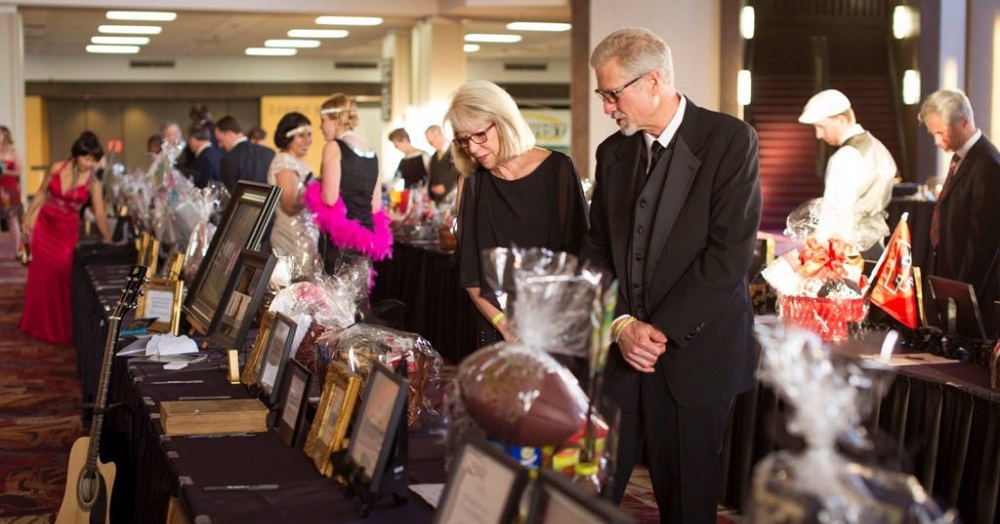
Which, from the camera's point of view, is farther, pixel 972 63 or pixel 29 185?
pixel 29 185

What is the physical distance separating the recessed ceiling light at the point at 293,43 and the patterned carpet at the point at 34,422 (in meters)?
9.72

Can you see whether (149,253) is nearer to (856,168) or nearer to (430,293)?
(430,293)

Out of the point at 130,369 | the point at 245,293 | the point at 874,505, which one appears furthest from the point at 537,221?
the point at 874,505

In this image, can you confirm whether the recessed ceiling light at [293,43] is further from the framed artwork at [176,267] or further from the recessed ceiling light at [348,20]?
the framed artwork at [176,267]

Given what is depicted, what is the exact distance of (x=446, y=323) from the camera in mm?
6945

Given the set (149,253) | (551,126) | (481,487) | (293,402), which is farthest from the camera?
(551,126)

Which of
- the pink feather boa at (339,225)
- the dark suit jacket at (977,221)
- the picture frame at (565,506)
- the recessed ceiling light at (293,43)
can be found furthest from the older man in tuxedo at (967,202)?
the recessed ceiling light at (293,43)

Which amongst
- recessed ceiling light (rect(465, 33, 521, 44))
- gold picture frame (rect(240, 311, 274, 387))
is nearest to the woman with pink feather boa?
gold picture frame (rect(240, 311, 274, 387))

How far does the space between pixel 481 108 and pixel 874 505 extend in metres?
1.72

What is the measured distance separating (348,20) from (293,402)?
12850 mm

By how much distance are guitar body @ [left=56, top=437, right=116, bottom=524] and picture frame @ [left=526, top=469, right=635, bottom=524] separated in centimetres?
180

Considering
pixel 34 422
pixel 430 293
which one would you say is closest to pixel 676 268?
pixel 34 422

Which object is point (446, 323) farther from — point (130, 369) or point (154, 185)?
point (130, 369)

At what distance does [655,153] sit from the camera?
95.7 inches
